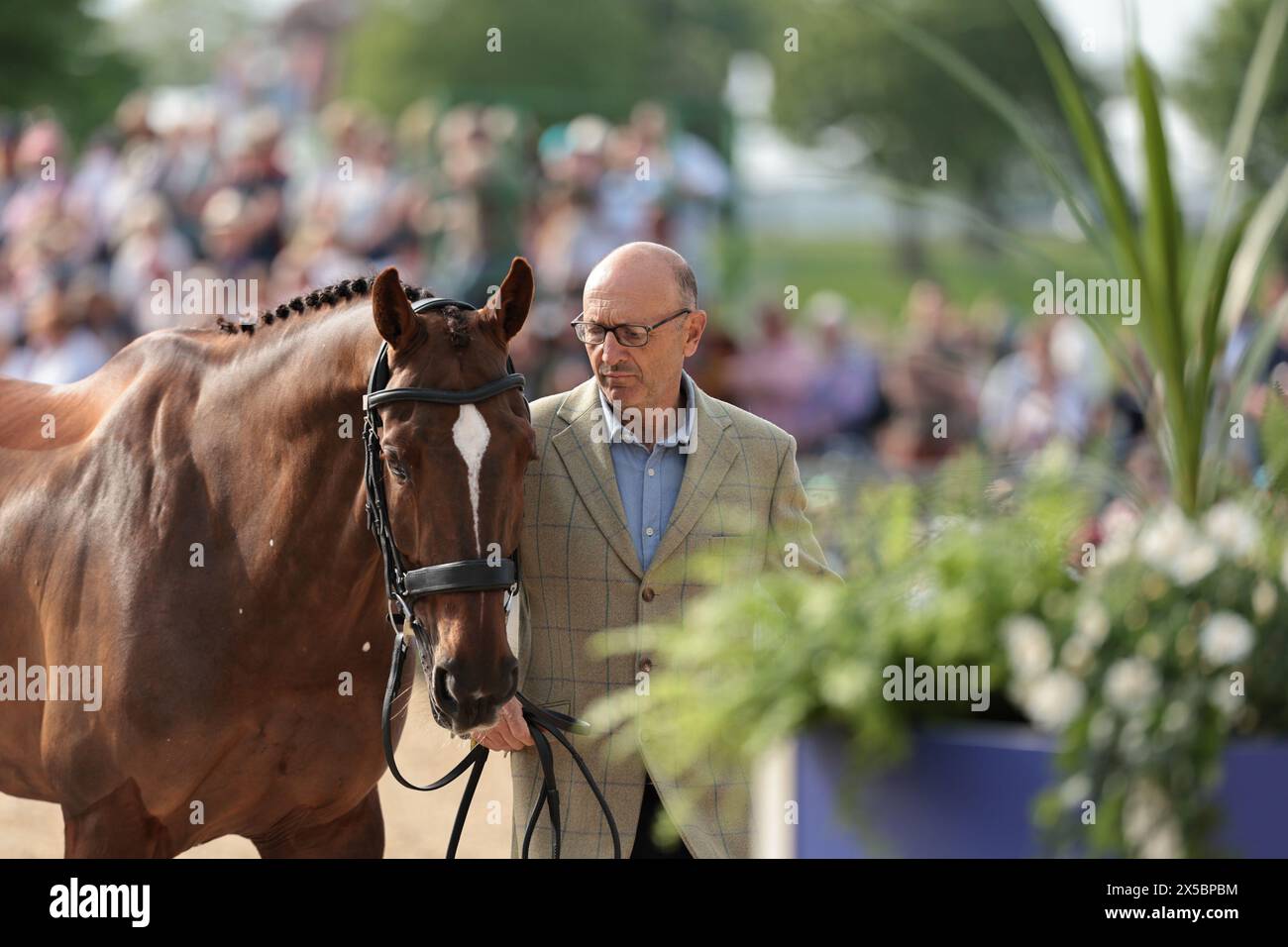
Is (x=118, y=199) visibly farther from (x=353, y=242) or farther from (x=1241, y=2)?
(x=1241, y=2)

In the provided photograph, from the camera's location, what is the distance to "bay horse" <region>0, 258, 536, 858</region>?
12.3 feet

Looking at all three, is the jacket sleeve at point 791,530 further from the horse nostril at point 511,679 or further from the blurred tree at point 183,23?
the blurred tree at point 183,23

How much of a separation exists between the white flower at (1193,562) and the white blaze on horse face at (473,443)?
178cm

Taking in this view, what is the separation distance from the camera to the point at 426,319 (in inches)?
142

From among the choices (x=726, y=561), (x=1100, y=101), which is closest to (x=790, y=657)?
(x=726, y=561)

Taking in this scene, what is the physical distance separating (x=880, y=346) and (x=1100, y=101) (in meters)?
34.4

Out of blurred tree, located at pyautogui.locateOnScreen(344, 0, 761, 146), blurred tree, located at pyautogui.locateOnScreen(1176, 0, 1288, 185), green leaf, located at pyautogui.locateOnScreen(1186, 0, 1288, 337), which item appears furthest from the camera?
blurred tree, located at pyautogui.locateOnScreen(344, 0, 761, 146)

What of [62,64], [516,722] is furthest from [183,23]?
[516,722]

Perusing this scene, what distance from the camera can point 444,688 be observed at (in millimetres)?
3293

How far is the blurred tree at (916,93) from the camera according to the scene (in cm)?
5541

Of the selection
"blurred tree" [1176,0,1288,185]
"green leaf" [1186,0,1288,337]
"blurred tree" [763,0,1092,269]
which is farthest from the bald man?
"blurred tree" [763,0,1092,269]

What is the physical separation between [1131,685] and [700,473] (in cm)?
214

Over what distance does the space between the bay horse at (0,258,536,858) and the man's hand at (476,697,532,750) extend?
0.39 meters
